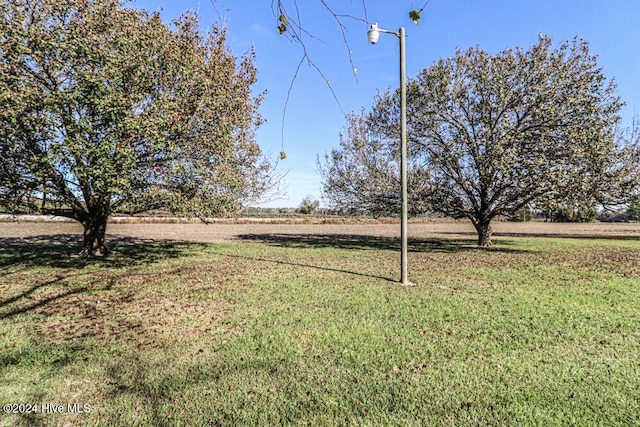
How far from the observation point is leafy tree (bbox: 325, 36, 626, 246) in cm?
1511

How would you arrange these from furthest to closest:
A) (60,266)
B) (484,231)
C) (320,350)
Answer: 1. (484,231)
2. (60,266)
3. (320,350)

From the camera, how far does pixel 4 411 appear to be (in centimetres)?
344

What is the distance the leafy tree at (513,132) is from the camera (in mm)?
15109

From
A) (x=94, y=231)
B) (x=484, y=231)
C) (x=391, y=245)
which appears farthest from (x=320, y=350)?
(x=484, y=231)

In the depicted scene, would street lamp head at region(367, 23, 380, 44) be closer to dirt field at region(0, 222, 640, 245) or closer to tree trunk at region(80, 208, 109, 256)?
tree trunk at region(80, 208, 109, 256)

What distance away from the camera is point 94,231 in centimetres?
1469

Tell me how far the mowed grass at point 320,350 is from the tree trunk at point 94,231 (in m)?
4.68

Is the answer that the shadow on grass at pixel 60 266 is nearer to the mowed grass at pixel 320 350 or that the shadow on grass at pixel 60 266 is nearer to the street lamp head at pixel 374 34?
the mowed grass at pixel 320 350

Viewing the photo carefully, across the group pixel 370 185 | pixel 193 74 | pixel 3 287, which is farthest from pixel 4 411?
pixel 370 185

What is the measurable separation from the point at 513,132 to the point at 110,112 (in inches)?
700

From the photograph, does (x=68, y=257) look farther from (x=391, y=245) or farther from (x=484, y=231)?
(x=484, y=231)

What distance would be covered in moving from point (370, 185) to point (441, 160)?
4502 mm

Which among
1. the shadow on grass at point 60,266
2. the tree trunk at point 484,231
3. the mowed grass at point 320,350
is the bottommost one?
the mowed grass at point 320,350

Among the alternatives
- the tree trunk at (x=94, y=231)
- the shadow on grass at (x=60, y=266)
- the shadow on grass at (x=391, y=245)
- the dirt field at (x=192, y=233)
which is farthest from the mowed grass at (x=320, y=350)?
the dirt field at (x=192, y=233)
